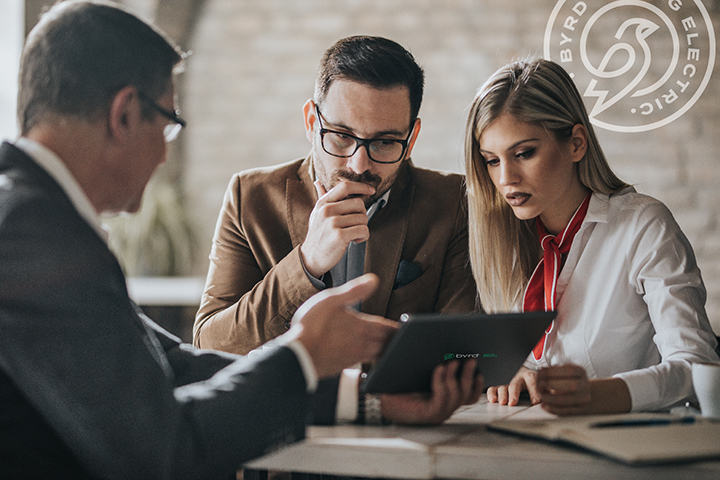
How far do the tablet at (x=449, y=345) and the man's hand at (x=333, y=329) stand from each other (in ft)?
0.21

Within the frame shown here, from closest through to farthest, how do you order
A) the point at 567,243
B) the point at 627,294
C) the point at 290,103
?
the point at 627,294, the point at 567,243, the point at 290,103

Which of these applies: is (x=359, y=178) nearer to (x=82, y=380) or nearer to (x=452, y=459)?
(x=452, y=459)

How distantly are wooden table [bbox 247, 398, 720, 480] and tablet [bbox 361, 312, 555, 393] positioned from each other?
4.1 inches

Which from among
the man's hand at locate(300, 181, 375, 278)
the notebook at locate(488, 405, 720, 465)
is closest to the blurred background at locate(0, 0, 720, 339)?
the man's hand at locate(300, 181, 375, 278)

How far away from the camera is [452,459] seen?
0.94 meters

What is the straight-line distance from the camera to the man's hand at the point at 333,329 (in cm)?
99

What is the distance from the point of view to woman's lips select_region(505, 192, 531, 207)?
1.76 meters

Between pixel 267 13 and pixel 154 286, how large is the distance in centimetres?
184

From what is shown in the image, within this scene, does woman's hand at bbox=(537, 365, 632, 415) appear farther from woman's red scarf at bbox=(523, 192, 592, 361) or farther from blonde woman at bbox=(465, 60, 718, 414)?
woman's red scarf at bbox=(523, 192, 592, 361)

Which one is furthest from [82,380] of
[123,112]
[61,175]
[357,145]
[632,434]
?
[357,145]

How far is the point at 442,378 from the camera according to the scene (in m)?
1.18

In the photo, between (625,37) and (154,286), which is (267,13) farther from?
(625,37)

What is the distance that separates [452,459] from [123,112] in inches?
29.3

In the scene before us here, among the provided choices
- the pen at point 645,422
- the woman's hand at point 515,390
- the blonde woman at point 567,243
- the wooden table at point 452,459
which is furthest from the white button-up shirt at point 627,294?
the wooden table at point 452,459
